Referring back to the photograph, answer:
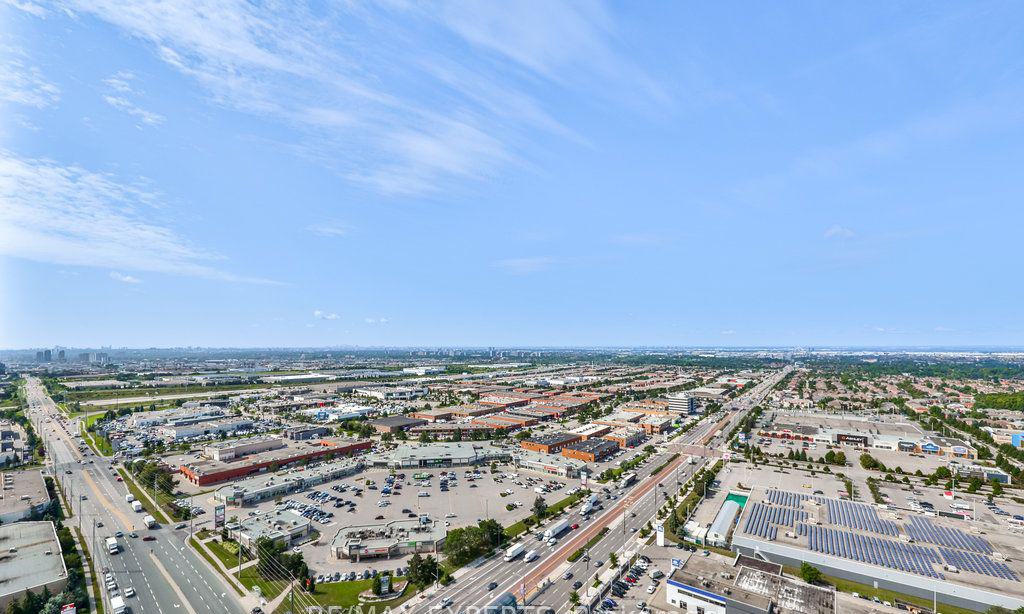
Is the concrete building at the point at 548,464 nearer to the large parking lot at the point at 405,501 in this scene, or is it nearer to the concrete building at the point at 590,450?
the concrete building at the point at 590,450

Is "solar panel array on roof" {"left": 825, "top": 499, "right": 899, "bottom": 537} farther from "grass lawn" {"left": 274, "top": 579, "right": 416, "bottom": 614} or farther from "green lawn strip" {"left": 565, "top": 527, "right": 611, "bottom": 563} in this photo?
"grass lawn" {"left": 274, "top": 579, "right": 416, "bottom": 614}

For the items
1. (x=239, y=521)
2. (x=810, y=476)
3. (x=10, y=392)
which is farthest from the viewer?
(x=10, y=392)

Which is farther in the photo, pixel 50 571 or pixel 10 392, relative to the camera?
→ pixel 10 392

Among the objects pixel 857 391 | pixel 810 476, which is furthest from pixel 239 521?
pixel 857 391

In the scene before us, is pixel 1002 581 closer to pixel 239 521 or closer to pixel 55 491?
pixel 239 521

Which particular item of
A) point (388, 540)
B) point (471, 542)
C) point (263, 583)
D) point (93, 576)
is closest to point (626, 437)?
point (471, 542)

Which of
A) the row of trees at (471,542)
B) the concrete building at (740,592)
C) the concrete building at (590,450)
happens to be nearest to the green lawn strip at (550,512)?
the row of trees at (471,542)

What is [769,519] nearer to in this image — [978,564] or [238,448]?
[978,564]
